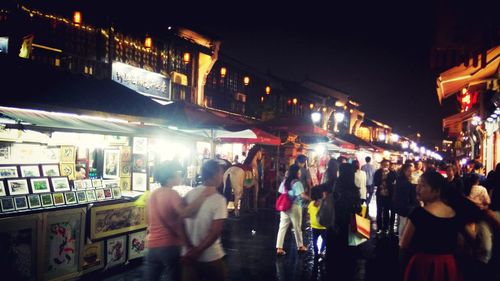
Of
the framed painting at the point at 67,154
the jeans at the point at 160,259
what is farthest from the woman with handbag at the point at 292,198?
the framed painting at the point at 67,154

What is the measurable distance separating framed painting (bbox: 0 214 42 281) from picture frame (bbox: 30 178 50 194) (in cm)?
88

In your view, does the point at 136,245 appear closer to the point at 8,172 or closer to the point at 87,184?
the point at 87,184

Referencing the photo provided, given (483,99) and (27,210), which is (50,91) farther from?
(483,99)

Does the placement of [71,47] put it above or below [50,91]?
above

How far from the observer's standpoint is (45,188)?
725 centimetres

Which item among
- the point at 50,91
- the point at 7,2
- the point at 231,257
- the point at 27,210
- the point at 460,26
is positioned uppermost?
the point at 7,2

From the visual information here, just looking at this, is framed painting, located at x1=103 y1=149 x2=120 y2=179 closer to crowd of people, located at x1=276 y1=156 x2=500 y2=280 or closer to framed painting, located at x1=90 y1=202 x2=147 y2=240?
framed painting, located at x1=90 y1=202 x2=147 y2=240

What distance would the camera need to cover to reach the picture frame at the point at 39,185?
7.06 meters

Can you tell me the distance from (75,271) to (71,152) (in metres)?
4.91

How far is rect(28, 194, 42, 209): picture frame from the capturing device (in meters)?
6.52

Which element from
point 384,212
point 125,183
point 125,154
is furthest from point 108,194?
point 384,212

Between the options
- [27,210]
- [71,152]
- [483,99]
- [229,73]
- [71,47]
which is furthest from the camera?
[229,73]

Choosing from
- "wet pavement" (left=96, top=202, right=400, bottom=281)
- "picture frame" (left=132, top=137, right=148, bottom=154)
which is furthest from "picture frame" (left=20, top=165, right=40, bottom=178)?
"picture frame" (left=132, top=137, right=148, bottom=154)

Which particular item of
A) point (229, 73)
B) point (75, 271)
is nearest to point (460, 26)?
point (75, 271)
